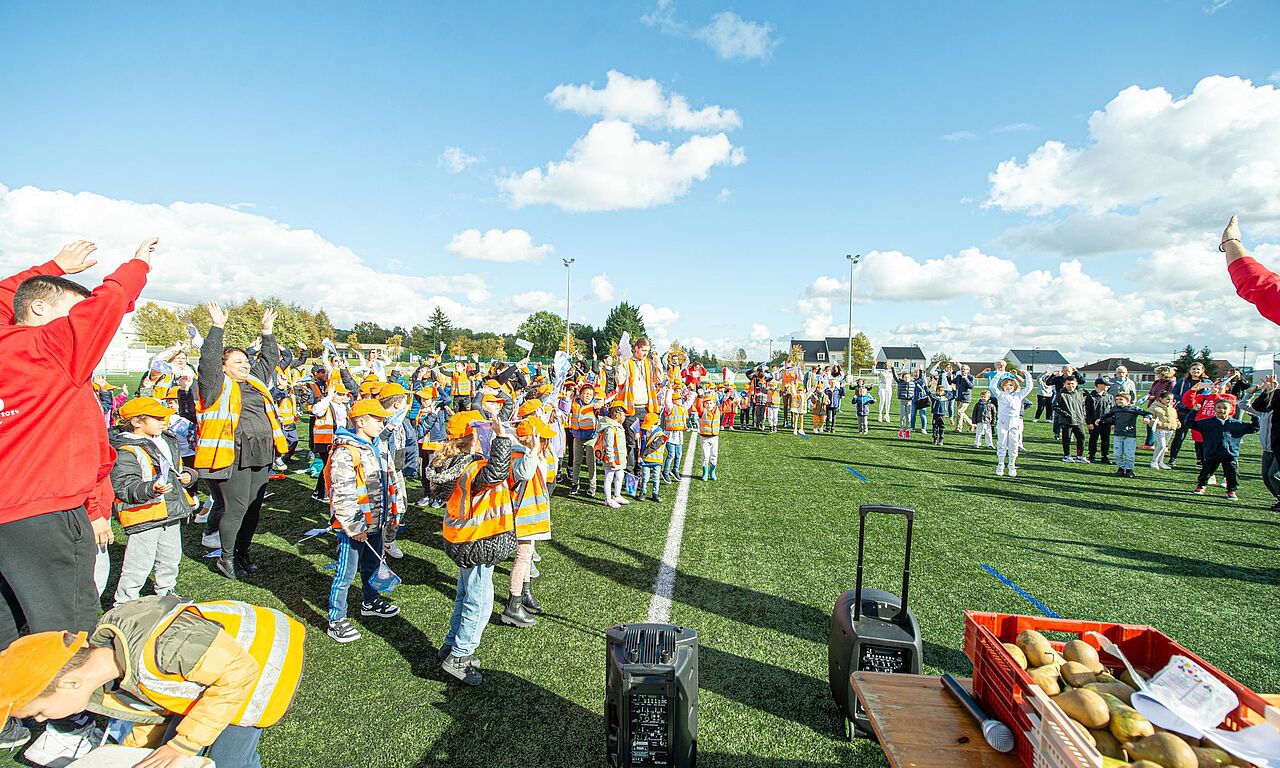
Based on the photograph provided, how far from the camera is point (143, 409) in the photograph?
14.6ft

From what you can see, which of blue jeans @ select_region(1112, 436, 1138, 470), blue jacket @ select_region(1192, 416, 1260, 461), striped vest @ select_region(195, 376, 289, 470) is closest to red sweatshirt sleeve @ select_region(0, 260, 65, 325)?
striped vest @ select_region(195, 376, 289, 470)

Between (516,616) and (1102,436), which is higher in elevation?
(1102,436)

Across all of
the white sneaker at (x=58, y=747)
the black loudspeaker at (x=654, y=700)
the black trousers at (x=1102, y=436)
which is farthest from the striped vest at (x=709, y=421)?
the black trousers at (x=1102, y=436)

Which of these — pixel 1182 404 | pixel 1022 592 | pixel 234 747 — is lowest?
pixel 1022 592

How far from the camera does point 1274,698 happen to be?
1.96 m

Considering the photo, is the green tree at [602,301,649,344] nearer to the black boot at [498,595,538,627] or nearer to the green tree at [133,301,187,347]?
the green tree at [133,301,187,347]

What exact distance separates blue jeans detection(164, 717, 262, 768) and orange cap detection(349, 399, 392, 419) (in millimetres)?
2236

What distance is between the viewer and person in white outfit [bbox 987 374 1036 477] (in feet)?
34.5

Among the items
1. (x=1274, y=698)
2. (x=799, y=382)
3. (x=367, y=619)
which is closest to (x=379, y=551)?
(x=367, y=619)

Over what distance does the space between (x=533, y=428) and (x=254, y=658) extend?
7.57 feet

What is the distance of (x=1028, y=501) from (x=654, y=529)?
642 cm

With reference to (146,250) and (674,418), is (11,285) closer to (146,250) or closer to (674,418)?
(146,250)

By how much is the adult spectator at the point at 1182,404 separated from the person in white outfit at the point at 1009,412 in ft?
13.8

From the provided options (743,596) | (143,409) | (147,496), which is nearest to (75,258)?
(143,409)
